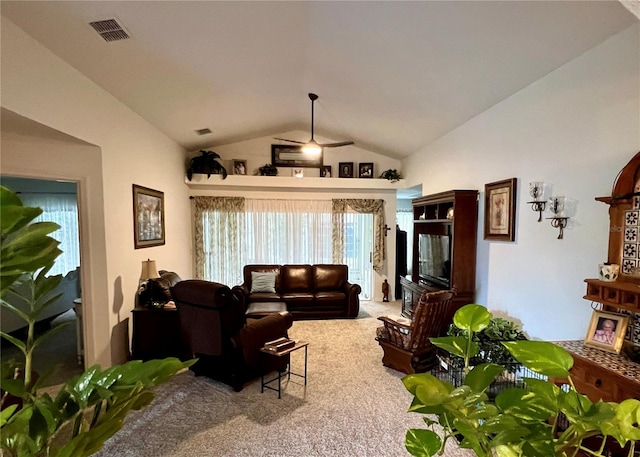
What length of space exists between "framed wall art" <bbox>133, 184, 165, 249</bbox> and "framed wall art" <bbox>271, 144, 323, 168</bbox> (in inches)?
94.5

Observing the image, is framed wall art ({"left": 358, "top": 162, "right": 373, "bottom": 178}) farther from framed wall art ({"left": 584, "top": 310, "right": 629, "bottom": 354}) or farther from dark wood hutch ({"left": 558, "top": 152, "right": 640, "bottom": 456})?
framed wall art ({"left": 584, "top": 310, "right": 629, "bottom": 354})

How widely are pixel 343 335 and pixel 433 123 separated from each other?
3206 mm

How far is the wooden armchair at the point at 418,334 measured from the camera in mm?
3021

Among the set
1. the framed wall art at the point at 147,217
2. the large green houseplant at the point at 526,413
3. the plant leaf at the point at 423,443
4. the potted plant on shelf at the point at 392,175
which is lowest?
the plant leaf at the point at 423,443

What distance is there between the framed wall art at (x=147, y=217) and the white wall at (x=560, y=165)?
4.09m

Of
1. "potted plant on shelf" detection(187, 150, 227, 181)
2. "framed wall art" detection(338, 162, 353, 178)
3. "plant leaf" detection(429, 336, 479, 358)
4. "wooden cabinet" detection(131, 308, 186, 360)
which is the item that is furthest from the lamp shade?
"framed wall art" detection(338, 162, 353, 178)

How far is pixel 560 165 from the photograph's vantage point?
97.0 inches

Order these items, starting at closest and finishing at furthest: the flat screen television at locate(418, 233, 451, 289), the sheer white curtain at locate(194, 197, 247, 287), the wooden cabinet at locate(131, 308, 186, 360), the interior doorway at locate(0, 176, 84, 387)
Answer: the wooden cabinet at locate(131, 308, 186, 360), the interior doorway at locate(0, 176, 84, 387), the flat screen television at locate(418, 233, 451, 289), the sheer white curtain at locate(194, 197, 247, 287)

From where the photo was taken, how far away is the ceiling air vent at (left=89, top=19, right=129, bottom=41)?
2.12 m

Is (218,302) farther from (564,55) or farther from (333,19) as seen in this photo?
(564,55)

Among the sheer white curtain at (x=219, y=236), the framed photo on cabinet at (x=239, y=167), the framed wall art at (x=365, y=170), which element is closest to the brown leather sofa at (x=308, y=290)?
the sheer white curtain at (x=219, y=236)

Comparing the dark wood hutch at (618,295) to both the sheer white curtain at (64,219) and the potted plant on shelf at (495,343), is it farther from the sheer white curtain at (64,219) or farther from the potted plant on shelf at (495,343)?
the sheer white curtain at (64,219)

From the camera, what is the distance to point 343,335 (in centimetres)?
438

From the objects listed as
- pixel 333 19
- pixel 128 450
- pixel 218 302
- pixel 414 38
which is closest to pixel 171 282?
pixel 218 302
